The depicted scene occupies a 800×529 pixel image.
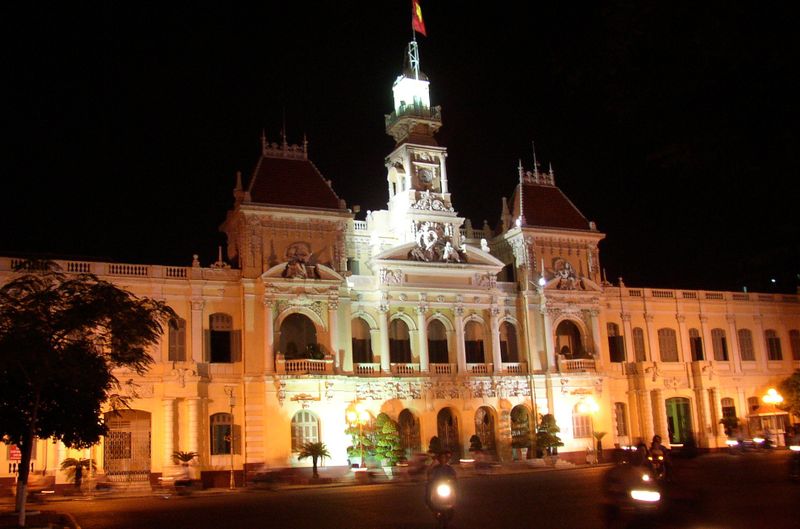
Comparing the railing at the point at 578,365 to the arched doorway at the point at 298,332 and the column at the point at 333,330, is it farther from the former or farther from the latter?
the arched doorway at the point at 298,332

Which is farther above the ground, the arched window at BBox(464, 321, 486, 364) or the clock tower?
the clock tower

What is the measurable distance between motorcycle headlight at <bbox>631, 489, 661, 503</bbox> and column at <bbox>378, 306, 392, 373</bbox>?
30688mm

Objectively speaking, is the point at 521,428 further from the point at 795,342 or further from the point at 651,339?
the point at 795,342

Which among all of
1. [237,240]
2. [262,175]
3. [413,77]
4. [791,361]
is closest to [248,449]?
[237,240]

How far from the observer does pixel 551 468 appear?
44375 millimetres

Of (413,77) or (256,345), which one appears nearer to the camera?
(256,345)

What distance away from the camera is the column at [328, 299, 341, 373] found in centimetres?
4325

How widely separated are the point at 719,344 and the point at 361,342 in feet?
79.3

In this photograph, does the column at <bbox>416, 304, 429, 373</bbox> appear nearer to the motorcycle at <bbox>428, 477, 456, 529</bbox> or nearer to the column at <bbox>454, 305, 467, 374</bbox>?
the column at <bbox>454, 305, 467, 374</bbox>

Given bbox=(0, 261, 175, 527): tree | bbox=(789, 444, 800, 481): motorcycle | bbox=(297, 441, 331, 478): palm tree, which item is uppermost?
bbox=(0, 261, 175, 527): tree

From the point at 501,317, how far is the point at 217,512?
88.8 ft

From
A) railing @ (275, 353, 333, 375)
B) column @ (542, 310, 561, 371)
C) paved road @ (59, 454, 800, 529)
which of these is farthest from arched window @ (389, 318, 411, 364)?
paved road @ (59, 454, 800, 529)

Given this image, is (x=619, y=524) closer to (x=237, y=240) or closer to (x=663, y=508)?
(x=663, y=508)

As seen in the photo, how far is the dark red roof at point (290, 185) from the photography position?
44.6 meters
